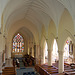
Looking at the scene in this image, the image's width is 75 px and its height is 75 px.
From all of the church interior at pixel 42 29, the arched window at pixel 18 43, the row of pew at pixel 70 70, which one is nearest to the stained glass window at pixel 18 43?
the arched window at pixel 18 43

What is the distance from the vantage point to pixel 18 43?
34.9m

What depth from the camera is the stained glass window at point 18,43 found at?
3462 centimetres

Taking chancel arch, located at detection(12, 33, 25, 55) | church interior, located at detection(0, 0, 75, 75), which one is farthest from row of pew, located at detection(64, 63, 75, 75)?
chancel arch, located at detection(12, 33, 25, 55)

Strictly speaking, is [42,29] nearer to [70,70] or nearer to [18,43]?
[70,70]

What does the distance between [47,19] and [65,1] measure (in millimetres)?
7842

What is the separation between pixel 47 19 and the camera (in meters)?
18.0

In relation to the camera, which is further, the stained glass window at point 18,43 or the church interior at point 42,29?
the stained glass window at point 18,43

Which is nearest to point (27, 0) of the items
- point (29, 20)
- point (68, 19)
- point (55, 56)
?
point (68, 19)

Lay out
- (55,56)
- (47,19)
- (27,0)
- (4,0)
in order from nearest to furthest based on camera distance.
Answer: (4,0) → (27,0) → (47,19) → (55,56)

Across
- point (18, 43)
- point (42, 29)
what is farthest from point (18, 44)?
point (42, 29)

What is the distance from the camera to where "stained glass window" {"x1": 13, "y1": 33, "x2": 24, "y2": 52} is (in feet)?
114

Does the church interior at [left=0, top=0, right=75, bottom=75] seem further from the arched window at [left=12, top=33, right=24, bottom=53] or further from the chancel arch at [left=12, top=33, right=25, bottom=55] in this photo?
the arched window at [left=12, top=33, right=24, bottom=53]

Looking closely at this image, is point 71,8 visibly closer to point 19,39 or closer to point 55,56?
point 55,56

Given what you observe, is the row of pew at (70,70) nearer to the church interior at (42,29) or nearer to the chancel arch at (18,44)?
the church interior at (42,29)
